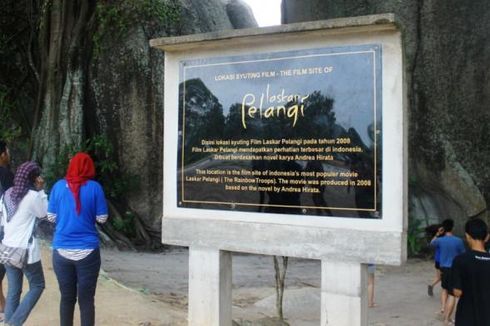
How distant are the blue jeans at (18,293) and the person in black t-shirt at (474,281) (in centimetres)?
325

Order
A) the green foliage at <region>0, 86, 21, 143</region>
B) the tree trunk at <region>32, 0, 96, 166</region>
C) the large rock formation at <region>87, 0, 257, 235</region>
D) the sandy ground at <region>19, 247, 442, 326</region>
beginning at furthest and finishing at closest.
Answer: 1. the large rock formation at <region>87, 0, 257, 235</region>
2. the green foliage at <region>0, 86, 21, 143</region>
3. the tree trunk at <region>32, 0, 96, 166</region>
4. the sandy ground at <region>19, 247, 442, 326</region>

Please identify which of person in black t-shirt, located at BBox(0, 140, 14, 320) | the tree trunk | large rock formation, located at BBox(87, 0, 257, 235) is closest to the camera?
person in black t-shirt, located at BBox(0, 140, 14, 320)

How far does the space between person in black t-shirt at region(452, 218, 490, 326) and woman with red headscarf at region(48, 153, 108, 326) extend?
8.49 feet

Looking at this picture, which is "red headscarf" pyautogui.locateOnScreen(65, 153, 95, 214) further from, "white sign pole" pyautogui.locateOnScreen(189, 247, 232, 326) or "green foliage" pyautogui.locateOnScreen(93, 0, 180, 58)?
"green foliage" pyautogui.locateOnScreen(93, 0, 180, 58)

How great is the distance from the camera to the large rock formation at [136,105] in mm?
12508

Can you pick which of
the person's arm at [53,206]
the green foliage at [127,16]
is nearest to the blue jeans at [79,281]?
the person's arm at [53,206]

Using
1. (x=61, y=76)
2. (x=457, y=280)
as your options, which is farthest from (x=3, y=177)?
(x=61, y=76)

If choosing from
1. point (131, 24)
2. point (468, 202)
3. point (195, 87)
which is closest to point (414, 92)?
point (468, 202)

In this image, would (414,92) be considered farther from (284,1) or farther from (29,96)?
(29,96)

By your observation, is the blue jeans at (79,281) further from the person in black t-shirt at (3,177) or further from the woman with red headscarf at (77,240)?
the person in black t-shirt at (3,177)

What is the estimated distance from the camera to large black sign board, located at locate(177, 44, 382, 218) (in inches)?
143

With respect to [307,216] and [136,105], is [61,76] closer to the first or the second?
[136,105]

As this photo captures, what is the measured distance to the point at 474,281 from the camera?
3736mm

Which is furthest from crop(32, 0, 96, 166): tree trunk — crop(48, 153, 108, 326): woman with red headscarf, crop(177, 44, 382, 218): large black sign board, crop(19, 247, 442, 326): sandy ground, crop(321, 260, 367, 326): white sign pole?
crop(321, 260, 367, 326): white sign pole
